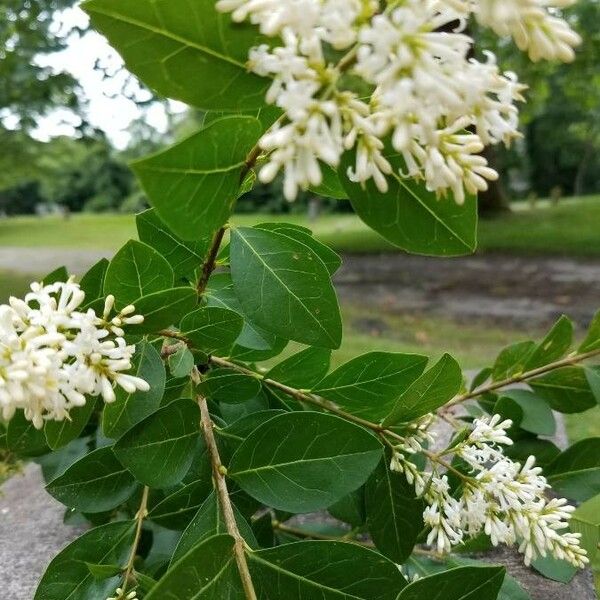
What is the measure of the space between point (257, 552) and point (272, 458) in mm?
107

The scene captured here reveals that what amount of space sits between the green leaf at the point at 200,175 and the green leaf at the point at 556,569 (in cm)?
71

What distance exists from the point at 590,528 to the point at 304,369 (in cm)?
43

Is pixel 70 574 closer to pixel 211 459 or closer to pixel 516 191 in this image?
pixel 211 459

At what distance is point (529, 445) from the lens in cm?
112

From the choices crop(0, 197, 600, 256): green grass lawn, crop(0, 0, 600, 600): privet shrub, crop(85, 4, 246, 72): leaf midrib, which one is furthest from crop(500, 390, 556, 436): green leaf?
crop(0, 197, 600, 256): green grass lawn

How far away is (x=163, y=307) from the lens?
2.24ft

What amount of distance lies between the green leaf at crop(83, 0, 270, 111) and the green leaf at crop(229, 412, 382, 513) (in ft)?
1.12

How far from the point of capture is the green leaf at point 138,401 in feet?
2.32

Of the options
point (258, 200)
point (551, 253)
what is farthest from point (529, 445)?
point (258, 200)

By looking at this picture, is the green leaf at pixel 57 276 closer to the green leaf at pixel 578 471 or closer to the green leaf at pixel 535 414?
the green leaf at pixel 535 414

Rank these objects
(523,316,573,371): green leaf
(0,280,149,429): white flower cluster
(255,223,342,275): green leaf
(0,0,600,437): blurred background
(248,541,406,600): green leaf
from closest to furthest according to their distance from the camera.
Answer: (0,280,149,429): white flower cluster < (248,541,406,600): green leaf < (255,223,342,275): green leaf < (523,316,573,371): green leaf < (0,0,600,437): blurred background

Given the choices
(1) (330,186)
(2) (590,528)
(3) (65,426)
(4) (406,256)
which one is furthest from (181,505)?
(4) (406,256)

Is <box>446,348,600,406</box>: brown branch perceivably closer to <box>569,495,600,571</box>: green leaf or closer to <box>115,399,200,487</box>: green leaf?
<box>569,495,600,571</box>: green leaf

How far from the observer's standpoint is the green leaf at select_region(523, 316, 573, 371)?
1011 millimetres
